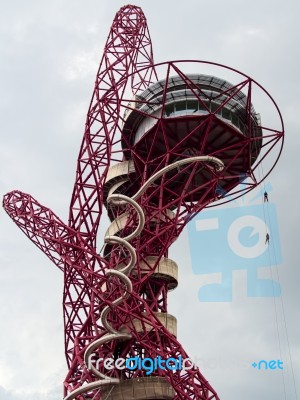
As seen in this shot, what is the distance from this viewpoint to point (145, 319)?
5250cm

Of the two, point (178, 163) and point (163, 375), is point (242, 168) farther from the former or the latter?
point (163, 375)

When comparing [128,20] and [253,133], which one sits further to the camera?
[128,20]

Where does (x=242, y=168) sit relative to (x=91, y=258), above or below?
above

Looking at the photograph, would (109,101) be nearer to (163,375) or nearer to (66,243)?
(66,243)

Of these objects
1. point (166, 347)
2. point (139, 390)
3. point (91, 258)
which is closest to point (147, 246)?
point (91, 258)

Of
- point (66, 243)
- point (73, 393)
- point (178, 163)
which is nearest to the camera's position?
point (73, 393)

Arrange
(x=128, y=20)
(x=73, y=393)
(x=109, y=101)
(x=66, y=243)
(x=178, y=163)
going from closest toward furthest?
(x=73, y=393)
(x=178, y=163)
(x=66, y=243)
(x=109, y=101)
(x=128, y=20)

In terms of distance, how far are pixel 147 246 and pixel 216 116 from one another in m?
13.0

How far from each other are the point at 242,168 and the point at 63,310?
21505 mm

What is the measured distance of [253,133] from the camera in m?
62.6

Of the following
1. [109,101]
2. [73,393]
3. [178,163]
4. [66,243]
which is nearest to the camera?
[73,393]

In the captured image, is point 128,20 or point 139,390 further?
point 128,20

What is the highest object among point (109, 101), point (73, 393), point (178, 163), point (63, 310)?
point (109, 101)

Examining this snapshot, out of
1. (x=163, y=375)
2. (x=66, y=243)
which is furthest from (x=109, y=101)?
(x=163, y=375)
